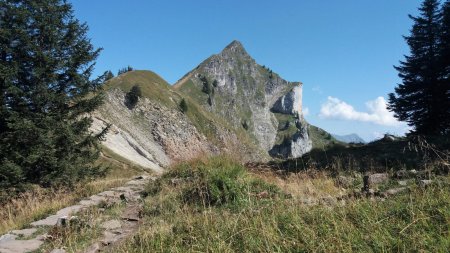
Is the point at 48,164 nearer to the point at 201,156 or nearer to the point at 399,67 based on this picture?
the point at 201,156

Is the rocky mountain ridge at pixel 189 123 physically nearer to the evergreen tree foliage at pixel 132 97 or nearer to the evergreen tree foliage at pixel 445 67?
the evergreen tree foliage at pixel 132 97

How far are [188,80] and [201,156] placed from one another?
168m

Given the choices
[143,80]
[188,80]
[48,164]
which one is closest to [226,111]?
[188,80]

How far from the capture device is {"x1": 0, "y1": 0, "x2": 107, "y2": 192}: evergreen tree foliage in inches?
535

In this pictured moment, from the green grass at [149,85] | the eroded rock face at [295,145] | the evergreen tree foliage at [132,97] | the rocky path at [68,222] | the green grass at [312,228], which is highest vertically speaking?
the green grass at [149,85]

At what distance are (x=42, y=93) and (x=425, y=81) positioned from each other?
22960 mm

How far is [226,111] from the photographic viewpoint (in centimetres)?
17562

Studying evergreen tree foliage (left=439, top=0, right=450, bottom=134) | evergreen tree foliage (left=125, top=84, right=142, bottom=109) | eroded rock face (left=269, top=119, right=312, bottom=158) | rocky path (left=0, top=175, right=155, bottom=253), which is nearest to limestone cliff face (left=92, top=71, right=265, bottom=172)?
evergreen tree foliage (left=125, top=84, right=142, bottom=109)

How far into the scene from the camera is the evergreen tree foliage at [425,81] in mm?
23719

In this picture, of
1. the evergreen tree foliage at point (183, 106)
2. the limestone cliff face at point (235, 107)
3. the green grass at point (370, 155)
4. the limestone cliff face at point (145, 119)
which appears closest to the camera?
the green grass at point (370, 155)

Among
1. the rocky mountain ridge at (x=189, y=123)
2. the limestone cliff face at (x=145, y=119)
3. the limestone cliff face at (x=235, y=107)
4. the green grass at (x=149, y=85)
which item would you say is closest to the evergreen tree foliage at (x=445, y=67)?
the rocky mountain ridge at (x=189, y=123)

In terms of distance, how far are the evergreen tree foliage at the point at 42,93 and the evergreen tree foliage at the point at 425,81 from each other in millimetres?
20432

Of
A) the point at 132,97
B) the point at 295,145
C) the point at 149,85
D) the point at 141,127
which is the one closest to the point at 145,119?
the point at 141,127

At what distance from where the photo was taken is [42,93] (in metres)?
14.5
